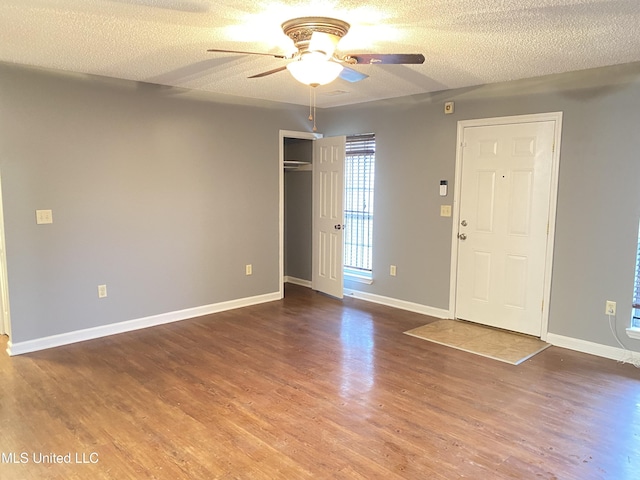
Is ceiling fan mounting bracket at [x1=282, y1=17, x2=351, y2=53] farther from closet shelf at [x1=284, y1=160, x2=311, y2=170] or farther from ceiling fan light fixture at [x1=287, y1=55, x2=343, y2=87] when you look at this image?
closet shelf at [x1=284, y1=160, x2=311, y2=170]

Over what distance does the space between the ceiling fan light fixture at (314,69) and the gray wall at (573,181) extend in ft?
7.55

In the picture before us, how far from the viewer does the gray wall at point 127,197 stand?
12.5 feet

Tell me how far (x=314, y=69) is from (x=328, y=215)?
10.7 feet

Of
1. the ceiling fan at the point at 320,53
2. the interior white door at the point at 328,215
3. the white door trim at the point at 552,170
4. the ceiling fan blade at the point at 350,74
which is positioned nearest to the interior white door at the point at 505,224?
the white door trim at the point at 552,170

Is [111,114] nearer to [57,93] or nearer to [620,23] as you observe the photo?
[57,93]

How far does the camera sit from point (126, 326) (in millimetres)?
4449

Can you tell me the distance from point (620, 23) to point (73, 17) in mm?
3119

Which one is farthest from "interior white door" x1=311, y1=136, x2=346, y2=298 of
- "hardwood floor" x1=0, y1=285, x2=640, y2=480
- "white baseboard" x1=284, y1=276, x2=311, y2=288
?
"hardwood floor" x1=0, y1=285, x2=640, y2=480

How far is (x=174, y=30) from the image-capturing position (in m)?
2.82

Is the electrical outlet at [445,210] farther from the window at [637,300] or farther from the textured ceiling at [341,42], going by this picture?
the window at [637,300]

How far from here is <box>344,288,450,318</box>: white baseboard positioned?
497cm

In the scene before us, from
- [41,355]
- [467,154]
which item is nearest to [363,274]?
[467,154]

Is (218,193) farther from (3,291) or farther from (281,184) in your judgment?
(3,291)

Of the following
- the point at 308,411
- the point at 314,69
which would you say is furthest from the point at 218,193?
the point at 308,411
